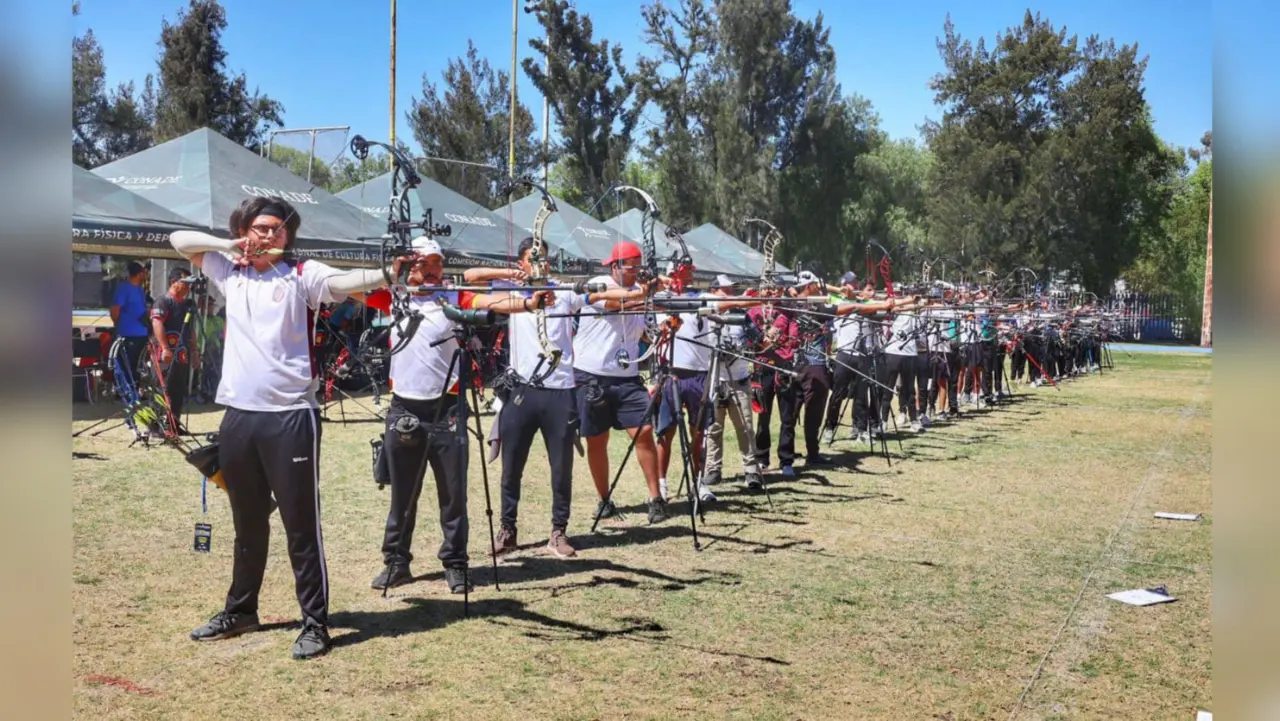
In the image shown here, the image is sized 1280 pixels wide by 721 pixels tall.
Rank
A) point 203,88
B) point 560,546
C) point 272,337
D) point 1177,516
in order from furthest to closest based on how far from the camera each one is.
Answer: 1. point 203,88
2. point 1177,516
3. point 560,546
4. point 272,337

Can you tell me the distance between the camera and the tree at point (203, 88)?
23.9 m

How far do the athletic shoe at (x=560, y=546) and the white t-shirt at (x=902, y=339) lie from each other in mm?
6734

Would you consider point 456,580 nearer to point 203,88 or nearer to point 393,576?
point 393,576

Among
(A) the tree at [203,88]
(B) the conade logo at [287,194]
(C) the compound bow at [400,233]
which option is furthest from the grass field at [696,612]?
(A) the tree at [203,88]

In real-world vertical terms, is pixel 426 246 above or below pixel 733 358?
above

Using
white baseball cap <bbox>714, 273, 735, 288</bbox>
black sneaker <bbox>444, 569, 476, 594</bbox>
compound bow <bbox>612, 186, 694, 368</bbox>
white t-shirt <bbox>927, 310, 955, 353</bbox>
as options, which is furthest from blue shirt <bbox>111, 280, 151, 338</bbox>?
white t-shirt <bbox>927, 310, 955, 353</bbox>

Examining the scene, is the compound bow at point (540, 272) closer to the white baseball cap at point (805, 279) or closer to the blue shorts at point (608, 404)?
the blue shorts at point (608, 404)

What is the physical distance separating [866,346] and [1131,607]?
20.4ft

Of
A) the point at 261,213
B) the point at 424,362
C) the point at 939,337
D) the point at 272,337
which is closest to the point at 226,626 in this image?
the point at 272,337

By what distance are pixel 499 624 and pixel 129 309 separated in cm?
874

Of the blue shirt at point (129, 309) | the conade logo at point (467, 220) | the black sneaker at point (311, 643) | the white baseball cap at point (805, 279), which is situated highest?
the conade logo at point (467, 220)

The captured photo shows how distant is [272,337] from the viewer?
4.39 meters

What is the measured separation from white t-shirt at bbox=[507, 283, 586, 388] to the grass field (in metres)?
1.09

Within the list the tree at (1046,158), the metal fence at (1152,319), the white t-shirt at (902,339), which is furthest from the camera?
the metal fence at (1152,319)
